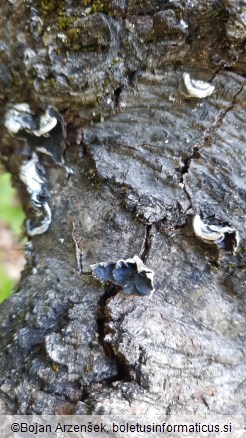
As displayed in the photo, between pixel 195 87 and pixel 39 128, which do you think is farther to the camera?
pixel 39 128

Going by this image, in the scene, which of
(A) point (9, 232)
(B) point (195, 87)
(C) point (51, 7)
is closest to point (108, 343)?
(B) point (195, 87)

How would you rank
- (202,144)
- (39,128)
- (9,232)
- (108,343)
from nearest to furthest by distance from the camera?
(108,343) < (202,144) < (39,128) < (9,232)

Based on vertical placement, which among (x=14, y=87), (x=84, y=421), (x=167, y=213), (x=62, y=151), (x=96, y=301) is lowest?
(x=84, y=421)

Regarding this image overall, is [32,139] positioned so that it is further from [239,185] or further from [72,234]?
[239,185]

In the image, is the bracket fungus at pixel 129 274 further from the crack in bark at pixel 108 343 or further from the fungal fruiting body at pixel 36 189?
the fungal fruiting body at pixel 36 189

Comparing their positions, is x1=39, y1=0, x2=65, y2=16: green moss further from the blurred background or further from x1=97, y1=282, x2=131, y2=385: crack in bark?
x1=97, y1=282, x2=131, y2=385: crack in bark

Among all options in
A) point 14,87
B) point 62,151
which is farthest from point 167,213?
point 14,87

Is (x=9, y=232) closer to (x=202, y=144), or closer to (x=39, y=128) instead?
(x=39, y=128)

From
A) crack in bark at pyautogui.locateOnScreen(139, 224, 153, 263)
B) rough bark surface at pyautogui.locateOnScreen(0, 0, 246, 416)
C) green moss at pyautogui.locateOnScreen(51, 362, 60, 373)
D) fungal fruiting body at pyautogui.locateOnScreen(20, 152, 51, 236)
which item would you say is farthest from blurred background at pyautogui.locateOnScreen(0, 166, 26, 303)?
green moss at pyautogui.locateOnScreen(51, 362, 60, 373)
